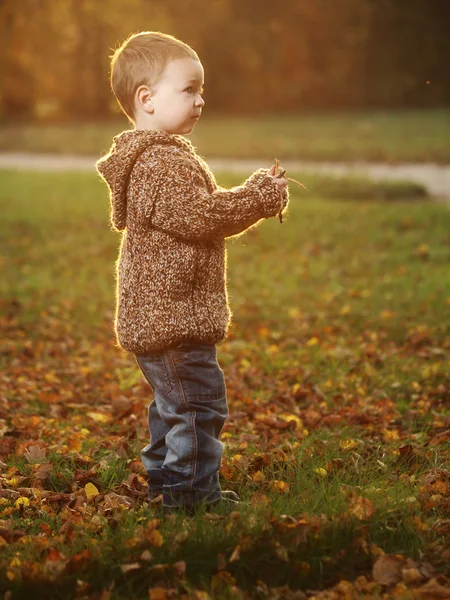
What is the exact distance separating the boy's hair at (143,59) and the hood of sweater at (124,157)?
0.56ft

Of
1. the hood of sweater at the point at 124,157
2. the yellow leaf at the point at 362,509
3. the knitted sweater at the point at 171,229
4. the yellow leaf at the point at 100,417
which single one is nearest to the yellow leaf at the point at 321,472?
the yellow leaf at the point at 362,509

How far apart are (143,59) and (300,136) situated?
72.3 feet

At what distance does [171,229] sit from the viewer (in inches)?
131

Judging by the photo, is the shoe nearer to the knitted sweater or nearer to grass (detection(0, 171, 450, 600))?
grass (detection(0, 171, 450, 600))

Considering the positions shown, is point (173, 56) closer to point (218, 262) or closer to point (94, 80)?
point (218, 262)

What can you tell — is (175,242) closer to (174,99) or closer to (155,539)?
(174,99)

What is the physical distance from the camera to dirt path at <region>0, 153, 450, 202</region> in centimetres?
1487

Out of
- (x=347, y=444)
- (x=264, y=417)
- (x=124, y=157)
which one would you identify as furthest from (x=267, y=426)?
(x=124, y=157)

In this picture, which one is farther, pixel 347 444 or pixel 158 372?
pixel 347 444

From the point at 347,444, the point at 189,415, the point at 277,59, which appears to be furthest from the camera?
the point at 277,59

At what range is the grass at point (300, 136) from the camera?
65.1 feet

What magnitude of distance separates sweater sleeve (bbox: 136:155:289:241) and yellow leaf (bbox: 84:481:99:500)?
4.00ft

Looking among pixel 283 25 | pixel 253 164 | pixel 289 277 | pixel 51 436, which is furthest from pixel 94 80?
pixel 51 436

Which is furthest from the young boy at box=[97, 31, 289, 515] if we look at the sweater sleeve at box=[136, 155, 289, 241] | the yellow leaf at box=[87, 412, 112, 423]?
the yellow leaf at box=[87, 412, 112, 423]
